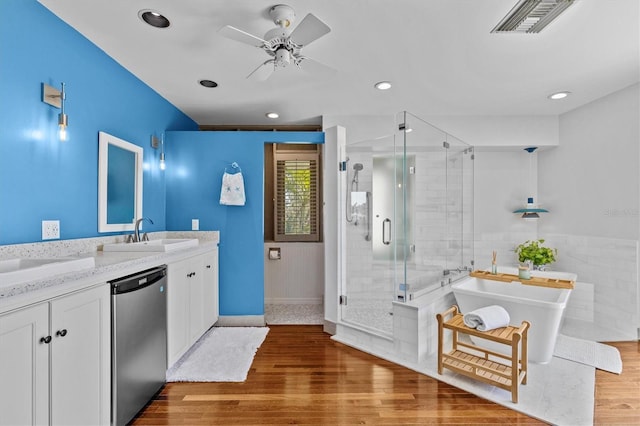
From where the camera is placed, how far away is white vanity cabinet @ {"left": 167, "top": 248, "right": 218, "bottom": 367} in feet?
8.06

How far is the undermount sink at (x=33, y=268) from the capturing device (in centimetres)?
121

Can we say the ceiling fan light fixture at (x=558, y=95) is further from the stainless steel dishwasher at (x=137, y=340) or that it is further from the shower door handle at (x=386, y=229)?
the stainless steel dishwasher at (x=137, y=340)

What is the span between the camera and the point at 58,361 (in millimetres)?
1412

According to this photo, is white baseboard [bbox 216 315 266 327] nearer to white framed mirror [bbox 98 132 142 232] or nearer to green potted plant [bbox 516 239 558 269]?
white framed mirror [bbox 98 132 142 232]

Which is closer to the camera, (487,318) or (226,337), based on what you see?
(487,318)

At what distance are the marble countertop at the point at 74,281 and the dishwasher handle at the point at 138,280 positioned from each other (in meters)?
0.03

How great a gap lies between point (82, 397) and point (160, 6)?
2.15m

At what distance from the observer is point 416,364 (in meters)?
2.62

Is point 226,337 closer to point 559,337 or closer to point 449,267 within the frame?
point 449,267

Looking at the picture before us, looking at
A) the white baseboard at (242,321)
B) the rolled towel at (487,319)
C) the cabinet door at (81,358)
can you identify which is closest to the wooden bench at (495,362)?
the rolled towel at (487,319)

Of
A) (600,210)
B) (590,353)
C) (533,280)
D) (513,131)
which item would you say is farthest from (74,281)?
(600,210)

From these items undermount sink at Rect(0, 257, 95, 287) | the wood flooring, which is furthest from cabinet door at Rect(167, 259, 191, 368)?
undermount sink at Rect(0, 257, 95, 287)

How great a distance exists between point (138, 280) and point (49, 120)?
3.71 ft

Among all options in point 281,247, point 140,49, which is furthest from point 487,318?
point 140,49
